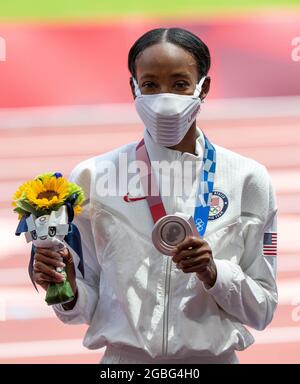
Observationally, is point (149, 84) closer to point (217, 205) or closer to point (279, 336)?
point (217, 205)

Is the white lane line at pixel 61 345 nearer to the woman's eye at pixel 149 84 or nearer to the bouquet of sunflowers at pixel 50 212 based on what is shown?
the bouquet of sunflowers at pixel 50 212

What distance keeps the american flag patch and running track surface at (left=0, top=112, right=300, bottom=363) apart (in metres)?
1.44

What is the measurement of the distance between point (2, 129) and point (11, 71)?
0.34m

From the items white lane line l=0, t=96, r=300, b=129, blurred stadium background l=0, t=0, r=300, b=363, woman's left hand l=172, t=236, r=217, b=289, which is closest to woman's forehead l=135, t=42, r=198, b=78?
woman's left hand l=172, t=236, r=217, b=289

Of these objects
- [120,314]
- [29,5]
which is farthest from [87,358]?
[29,5]

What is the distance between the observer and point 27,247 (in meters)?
4.82

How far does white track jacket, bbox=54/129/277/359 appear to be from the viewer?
9.24 feet

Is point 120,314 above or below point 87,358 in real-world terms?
above

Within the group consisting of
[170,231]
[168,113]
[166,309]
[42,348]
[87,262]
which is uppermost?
[168,113]

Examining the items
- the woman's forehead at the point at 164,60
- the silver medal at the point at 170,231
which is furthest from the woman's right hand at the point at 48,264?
the woman's forehead at the point at 164,60

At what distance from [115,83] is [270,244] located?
109 inches

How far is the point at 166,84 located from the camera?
289cm

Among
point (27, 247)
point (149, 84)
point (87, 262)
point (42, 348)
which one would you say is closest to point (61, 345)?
point (42, 348)

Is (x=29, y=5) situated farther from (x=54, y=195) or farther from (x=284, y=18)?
(x=54, y=195)
